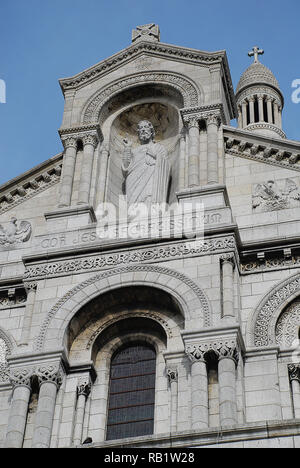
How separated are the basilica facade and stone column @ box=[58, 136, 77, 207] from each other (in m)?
0.04

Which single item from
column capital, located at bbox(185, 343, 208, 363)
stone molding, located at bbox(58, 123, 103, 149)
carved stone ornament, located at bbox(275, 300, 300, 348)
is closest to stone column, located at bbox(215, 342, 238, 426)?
column capital, located at bbox(185, 343, 208, 363)

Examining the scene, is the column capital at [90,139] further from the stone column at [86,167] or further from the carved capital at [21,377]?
the carved capital at [21,377]

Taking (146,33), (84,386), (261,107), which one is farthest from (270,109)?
(84,386)

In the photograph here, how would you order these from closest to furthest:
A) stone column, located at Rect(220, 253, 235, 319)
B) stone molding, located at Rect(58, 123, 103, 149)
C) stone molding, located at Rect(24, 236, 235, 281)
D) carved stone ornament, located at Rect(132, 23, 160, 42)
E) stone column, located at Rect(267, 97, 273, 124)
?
stone column, located at Rect(220, 253, 235, 319), stone molding, located at Rect(24, 236, 235, 281), stone molding, located at Rect(58, 123, 103, 149), carved stone ornament, located at Rect(132, 23, 160, 42), stone column, located at Rect(267, 97, 273, 124)

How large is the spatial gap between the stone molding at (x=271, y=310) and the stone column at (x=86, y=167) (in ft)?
19.6

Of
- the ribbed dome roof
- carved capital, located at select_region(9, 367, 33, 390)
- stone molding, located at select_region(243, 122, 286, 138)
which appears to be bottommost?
carved capital, located at select_region(9, 367, 33, 390)

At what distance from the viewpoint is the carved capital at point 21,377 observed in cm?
2386

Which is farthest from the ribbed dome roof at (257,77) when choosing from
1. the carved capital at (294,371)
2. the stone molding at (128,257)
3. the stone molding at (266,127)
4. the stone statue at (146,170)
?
the carved capital at (294,371)

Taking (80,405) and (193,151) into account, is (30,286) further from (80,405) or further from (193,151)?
(193,151)

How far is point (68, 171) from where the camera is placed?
97.0 ft

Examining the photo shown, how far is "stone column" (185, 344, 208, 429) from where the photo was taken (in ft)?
72.8

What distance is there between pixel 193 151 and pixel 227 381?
822 cm

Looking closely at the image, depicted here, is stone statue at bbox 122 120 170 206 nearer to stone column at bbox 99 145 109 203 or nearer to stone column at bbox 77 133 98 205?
stone column at bbox 99 145 109 203
